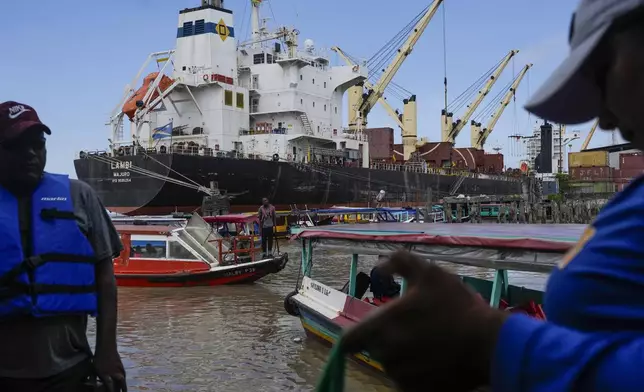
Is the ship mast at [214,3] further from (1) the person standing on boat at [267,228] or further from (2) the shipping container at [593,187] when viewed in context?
(2) the shipping container at [593,187]

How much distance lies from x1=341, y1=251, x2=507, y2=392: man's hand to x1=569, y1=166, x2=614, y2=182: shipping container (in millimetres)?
56375

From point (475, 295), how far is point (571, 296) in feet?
0.42

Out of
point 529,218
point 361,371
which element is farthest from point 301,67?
point 361,371

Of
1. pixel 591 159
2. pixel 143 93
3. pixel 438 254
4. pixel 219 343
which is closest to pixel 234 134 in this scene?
pixel 143 93

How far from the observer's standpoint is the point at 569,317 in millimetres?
860

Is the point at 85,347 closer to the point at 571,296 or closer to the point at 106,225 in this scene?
the point at 106,225

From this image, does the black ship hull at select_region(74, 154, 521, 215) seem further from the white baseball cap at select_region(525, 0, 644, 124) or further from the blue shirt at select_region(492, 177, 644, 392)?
the blue shirt at select_region(492, 177, 644, 392)

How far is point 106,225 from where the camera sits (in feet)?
8.71

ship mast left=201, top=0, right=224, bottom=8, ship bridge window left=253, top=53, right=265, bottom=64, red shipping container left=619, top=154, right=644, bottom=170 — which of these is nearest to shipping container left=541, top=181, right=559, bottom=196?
red shipping container left=619, top=154, right=644, bottom=170

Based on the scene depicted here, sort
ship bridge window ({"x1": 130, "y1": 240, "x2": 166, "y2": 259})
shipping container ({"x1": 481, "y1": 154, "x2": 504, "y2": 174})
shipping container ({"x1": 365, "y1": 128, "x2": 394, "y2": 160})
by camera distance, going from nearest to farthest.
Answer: ship bridge window ({"x1": 130, "y1": 240, "x2": 166, "y2": 259}) → shipping container ({"x1": 365, "y1": 128, "x2": 394, "y2": 160}) → shipping container ({"x1": 481, "y1": 154, "x2": 504, "y2": 174})

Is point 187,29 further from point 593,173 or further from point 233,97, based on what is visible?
point 593,173

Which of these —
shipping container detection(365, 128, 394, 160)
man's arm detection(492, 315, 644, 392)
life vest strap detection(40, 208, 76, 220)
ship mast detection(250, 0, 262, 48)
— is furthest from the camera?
shipping container detection(365, 128, 394, 160)

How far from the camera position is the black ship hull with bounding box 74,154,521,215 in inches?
1111

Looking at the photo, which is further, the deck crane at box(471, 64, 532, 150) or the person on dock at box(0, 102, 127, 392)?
the deck crane at box(471, 64, 532, 150)
